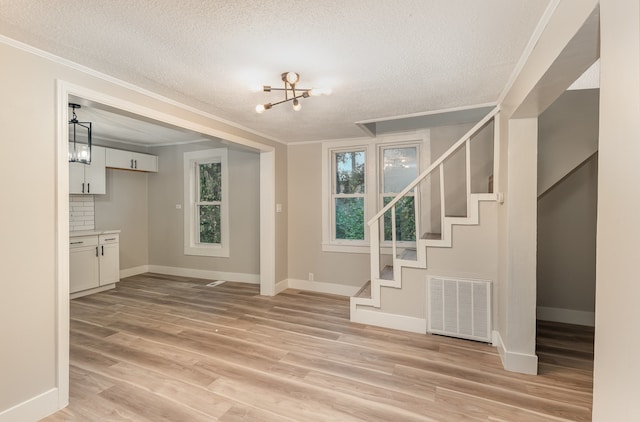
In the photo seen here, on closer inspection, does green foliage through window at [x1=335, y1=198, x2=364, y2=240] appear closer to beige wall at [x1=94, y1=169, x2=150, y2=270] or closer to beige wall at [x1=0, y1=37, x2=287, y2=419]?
beige wall at [x1=0, y1=37, x2=287, y2=419]

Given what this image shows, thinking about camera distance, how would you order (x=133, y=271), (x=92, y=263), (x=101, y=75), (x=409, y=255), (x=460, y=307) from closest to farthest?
(x=101, y=75)
(x=460, y=307)
(x=409, y=255)
(x=92, y=263)
(x=133, y=271)

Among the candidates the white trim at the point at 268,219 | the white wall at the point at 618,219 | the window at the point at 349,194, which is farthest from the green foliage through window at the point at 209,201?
the white wall at the point at 618,219

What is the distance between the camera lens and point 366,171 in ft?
14.2

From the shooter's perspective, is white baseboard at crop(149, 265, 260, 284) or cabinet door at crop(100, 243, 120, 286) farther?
white baseboard at crop(149, 265, 260, 284)

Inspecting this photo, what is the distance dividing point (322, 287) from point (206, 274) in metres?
2.30

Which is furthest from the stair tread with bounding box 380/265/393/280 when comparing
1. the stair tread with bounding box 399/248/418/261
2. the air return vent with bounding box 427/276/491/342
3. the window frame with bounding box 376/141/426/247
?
the air return vent with bounding box 427/276/491/342

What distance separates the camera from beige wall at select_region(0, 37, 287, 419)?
1.73 m

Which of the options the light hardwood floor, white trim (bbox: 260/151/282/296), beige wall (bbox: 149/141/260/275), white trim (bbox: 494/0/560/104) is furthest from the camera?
beige wall (bbox: 149/141/260/275)

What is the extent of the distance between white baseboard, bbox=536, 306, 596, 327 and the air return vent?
1.22 metres

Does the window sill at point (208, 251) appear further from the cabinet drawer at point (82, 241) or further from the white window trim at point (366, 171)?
the white window trim at point (366, 171)

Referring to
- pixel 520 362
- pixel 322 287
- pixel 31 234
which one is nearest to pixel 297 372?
pixel 520 362

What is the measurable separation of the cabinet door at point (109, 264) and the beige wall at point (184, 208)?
37.4 inches

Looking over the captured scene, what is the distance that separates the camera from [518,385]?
216cm

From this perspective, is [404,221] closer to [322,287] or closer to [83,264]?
[322,287]
